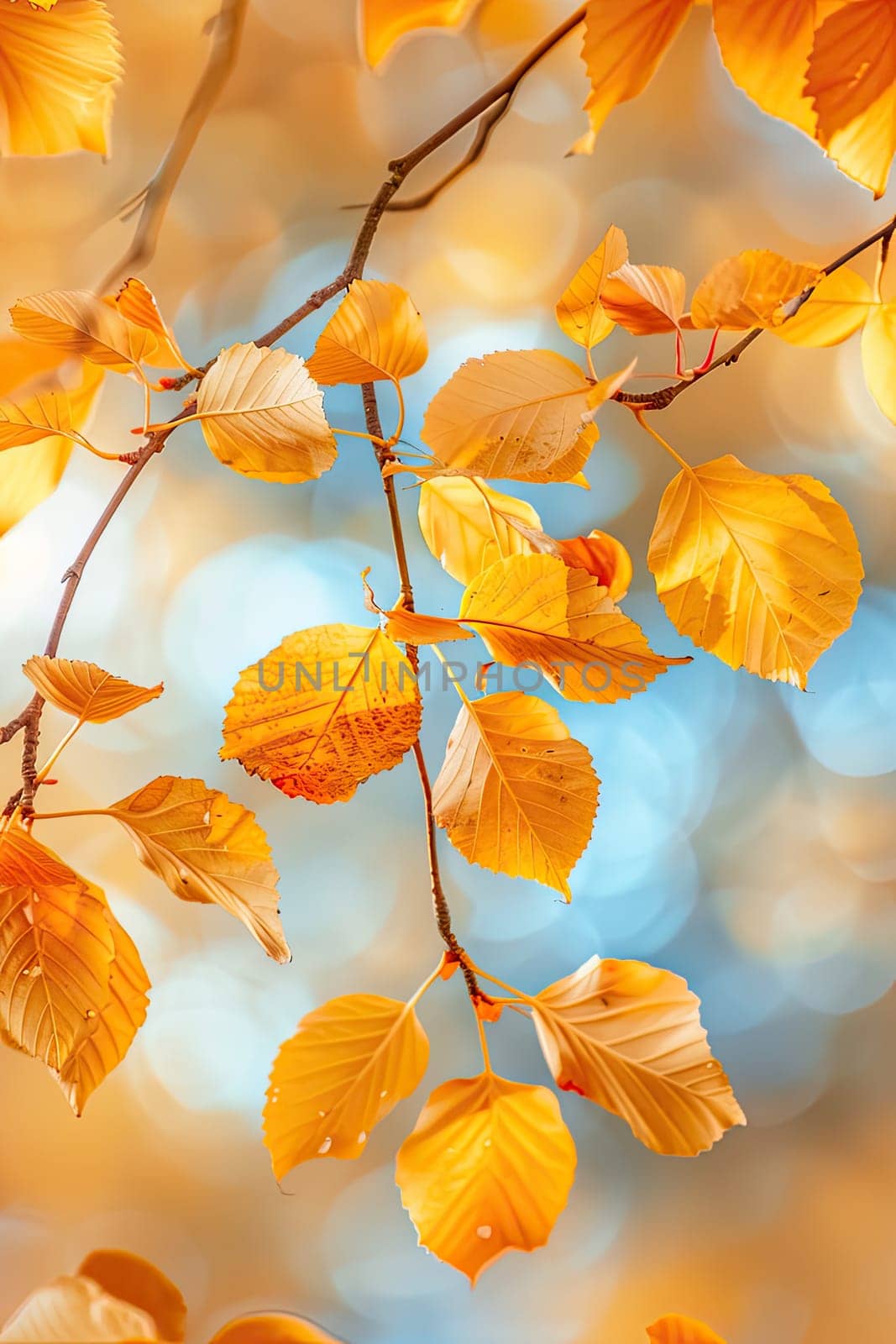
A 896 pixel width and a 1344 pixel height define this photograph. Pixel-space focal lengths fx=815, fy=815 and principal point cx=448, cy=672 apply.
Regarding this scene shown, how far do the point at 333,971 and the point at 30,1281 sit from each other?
11 cm

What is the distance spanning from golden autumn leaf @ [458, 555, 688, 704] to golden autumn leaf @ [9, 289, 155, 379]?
0.07 m

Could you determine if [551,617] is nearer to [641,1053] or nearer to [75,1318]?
[641,1053]

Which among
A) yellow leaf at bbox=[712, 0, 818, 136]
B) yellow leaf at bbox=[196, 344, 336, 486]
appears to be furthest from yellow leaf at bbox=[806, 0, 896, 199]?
yellow leaf at bbox=[196, 344, 336, 486]

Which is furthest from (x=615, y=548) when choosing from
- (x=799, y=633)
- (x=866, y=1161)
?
(x=866, y=1161)

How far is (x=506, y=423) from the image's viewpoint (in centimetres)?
13

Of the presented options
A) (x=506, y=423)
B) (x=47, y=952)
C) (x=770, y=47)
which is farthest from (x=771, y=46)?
(x=47, y=952)

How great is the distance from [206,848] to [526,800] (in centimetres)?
6

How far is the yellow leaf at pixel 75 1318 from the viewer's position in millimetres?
181

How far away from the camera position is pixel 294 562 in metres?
0.26

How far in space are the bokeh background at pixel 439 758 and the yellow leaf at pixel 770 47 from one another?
81mm

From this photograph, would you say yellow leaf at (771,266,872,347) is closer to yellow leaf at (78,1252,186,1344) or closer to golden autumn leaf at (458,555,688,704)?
golden autumn leaf at (458,555,688,704)

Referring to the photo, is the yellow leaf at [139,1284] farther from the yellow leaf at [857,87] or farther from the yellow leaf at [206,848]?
the yellow leaf at [857,87]

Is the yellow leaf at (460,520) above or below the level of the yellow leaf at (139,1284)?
above

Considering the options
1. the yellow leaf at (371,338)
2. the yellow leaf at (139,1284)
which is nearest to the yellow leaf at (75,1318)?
the yellow leaf at (139,1284)
